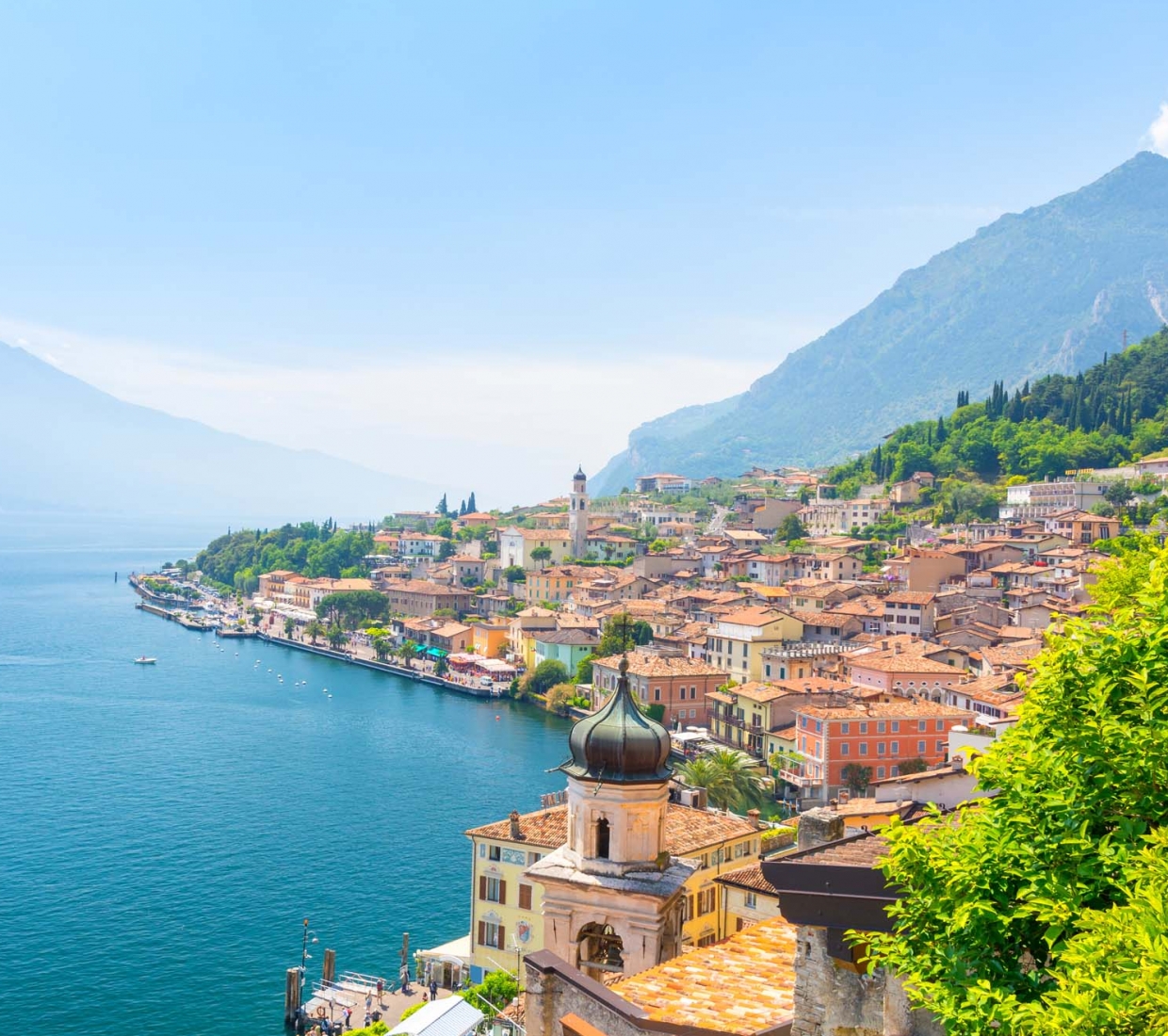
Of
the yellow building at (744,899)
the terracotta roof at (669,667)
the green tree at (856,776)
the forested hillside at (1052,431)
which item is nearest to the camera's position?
the yellow building at (744,899)

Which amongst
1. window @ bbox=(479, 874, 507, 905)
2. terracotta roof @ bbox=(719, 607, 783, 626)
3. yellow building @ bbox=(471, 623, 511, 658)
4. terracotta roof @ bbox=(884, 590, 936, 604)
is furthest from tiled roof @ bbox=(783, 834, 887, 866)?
yellow building @ bbox=(471, 623, 511, 658)

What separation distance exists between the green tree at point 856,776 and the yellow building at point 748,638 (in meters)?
15.5

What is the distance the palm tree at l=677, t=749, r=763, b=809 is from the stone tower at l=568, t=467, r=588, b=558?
3198 inches

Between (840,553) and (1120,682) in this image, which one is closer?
(1120,682)

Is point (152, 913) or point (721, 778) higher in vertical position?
point (721, 778)

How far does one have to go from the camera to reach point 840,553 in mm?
95000

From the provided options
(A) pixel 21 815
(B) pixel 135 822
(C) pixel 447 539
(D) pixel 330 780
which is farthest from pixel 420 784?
(C) pixel 447 539

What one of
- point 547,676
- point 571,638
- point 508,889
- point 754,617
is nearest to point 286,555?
point 571,638

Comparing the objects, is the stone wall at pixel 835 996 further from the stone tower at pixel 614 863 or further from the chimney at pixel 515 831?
the chimney at pixel 515 831

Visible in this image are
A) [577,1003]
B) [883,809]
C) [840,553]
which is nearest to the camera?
[577,1003]

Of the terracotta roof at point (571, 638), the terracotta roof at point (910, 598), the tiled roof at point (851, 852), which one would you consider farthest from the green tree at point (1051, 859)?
the terracotta roof at point (571, 638)

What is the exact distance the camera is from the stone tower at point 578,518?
12750cm

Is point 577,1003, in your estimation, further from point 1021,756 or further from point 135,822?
point 135,822

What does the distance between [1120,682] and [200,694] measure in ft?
249
